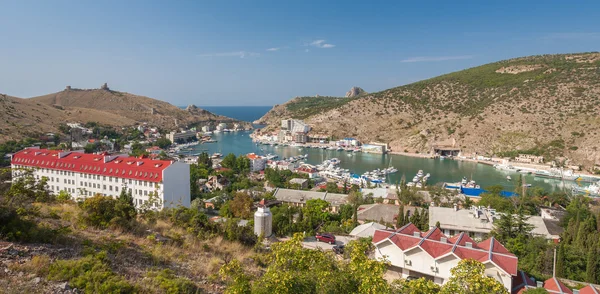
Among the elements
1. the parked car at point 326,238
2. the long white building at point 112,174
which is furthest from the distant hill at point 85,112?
the parked car at point 326,238

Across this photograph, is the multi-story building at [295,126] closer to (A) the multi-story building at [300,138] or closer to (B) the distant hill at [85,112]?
(A) the multi-story building at [300,138]

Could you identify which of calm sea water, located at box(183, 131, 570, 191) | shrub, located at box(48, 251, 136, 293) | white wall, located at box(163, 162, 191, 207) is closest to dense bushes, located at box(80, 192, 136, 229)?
shrub, located at box(48, 251, 136, 293)

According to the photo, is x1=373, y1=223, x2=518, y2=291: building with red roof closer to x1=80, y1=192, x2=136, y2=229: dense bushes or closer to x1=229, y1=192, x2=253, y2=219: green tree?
x1=80, y1=192, x2=136, y2=229: dense bushes

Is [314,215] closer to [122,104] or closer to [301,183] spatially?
[301,183]

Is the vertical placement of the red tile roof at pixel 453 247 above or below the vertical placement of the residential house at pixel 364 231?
above

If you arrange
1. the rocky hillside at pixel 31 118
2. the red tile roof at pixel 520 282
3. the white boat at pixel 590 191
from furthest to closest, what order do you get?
the rocky hillside at pixel 31 118 < the white boat at pixel 590 191 < the red tile roof at pixel 520 282

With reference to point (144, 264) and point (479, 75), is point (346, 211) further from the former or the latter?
point (479, 75)

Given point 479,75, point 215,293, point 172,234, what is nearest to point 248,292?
point 215,293
